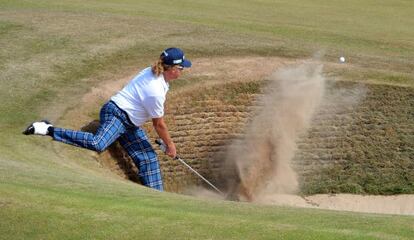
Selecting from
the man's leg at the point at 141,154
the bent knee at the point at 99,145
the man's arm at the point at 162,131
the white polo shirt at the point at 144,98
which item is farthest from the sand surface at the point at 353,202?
the bent knee at the point at 99,145

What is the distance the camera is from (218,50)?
52.2 ft

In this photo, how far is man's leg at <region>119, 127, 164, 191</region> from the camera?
38.5 ft

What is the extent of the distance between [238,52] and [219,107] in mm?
2219

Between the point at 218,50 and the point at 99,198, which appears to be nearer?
the point at 99,198

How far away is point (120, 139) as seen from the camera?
11812 millimetres

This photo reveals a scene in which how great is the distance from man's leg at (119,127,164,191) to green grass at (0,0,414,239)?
622mm

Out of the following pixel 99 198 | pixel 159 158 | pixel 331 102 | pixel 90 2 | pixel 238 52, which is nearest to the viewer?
pixel 99 198

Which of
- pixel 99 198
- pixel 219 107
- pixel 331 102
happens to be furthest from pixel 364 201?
pixel 99 198

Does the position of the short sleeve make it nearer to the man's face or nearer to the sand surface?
the man's face

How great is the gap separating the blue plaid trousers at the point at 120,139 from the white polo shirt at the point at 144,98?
0.40ft

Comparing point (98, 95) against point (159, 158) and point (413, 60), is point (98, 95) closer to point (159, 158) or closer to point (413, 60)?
point (159, 158)

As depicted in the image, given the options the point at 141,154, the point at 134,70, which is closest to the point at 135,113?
the point at 141,154

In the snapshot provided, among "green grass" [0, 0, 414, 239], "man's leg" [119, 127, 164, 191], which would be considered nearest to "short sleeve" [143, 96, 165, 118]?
"man's leg" [119, 127, 164, 191]

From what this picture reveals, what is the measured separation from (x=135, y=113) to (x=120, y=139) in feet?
2.01
